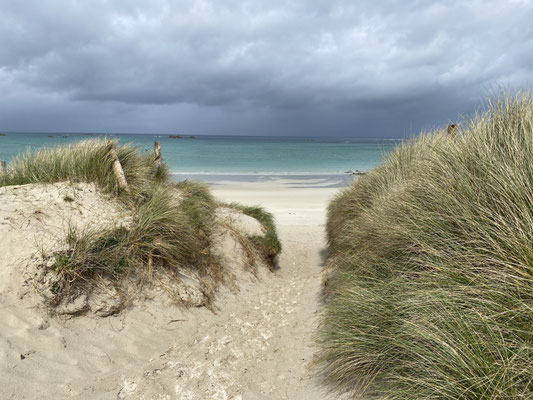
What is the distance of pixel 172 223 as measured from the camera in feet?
19.0

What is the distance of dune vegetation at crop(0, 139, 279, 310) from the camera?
480 cm

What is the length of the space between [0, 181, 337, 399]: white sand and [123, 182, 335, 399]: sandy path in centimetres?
1

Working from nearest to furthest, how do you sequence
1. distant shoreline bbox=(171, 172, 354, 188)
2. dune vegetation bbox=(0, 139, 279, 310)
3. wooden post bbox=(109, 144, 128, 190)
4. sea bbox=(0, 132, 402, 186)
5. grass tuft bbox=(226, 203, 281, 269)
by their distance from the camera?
1. dune vegetation bbox=(0, 139, 279, 310)
2. wooden post bbox=(109, 144, 128, 190)
3. grass tuft bbox=(226, 203, 281, 269)
4. sea bbox=(0, 132, 402, 186)
5. distant shoreline bbox=(171, 172, 354, 188)

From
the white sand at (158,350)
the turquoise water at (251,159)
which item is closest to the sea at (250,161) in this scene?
the turquoise water at (251,159)

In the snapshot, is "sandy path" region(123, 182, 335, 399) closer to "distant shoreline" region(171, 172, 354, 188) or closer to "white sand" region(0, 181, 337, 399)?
"white sand" region(0, 181, 337, 399)

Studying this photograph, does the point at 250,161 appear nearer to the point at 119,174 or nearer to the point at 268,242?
the point at 268,242

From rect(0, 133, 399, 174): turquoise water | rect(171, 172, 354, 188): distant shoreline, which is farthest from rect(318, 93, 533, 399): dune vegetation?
rect(171, 172, 354, 188): distant shoreline

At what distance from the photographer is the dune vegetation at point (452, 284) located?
7.57 feet

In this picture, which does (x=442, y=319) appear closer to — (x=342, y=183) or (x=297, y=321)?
(x=297, y=321)

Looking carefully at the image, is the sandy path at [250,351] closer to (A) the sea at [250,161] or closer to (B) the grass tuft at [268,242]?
(B) the grass tuft at [268,242]

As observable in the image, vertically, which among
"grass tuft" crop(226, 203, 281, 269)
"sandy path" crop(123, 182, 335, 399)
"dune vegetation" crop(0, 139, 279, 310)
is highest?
"dune vegetation" crop(0, 139, 279, 310)

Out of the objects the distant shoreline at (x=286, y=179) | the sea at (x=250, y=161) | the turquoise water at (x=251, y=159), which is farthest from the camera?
the turquoise water at (x=251, y=159)

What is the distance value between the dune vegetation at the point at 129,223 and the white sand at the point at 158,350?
542mm

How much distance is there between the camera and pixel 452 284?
2.90m
